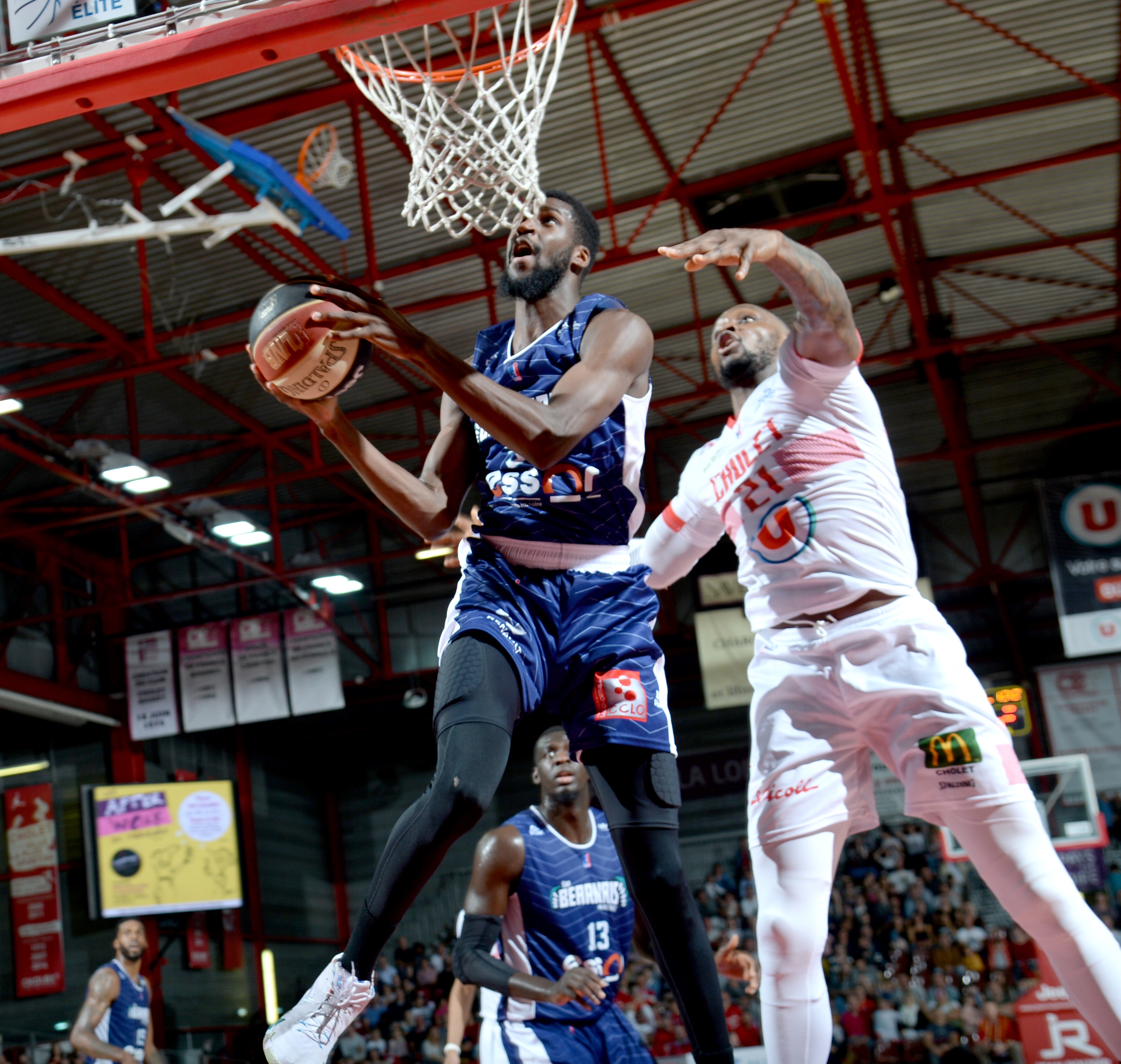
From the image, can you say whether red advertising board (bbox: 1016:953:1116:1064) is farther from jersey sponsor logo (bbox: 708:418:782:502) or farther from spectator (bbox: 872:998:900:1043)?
spectator (bbox: 872:998:900:1043)

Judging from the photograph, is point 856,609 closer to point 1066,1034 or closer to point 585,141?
point 1066,1034

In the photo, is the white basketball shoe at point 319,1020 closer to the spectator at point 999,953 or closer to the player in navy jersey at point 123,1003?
the player in navy jersey at point 123,1003

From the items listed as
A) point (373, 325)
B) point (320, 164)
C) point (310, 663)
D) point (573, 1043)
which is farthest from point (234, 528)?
point (373, 325)

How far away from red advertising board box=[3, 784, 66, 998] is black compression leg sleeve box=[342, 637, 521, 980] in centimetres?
1993

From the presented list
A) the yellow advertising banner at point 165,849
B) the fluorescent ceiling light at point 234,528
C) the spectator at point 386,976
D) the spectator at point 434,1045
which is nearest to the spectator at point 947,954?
the spectator at point 434,1045

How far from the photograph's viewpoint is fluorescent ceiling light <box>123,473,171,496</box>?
15.3m

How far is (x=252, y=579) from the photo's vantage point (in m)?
19.7

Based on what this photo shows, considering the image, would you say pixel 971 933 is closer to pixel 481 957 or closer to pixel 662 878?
pixel 481 957

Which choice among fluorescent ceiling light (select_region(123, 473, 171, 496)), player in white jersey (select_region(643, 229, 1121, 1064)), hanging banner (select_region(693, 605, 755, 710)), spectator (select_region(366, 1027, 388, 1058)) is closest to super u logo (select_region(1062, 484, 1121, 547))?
hanging banner (select_region(693, 605, 755, 710))

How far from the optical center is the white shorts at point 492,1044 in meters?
5.24

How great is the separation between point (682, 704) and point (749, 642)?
255 inches

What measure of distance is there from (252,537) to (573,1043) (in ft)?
44.8

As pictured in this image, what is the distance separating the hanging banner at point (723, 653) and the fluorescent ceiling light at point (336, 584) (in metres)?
5.54

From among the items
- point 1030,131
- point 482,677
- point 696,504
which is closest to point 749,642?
point 1030,131
